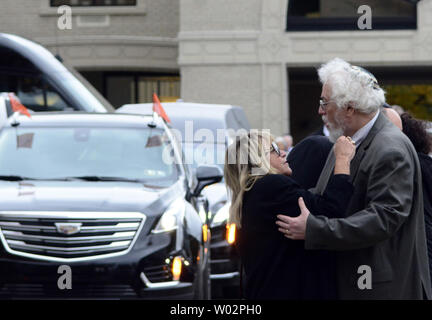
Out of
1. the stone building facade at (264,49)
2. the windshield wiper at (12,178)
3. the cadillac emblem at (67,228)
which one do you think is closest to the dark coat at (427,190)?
the cadillac emblem at (67,228)

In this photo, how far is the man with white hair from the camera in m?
3.84

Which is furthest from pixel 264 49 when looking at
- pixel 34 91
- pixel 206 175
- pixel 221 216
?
pixel 206 175

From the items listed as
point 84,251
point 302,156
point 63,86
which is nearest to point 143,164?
point 84,251

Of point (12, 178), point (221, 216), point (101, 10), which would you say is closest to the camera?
point (12, 178)

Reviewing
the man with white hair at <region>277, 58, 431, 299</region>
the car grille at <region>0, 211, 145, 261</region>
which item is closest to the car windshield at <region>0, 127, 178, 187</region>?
the car grille at <region>0, 211, 145, 261</region>

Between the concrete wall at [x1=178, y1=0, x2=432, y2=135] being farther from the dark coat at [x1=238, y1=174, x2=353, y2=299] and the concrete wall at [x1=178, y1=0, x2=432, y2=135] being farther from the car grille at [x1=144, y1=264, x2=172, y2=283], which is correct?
the dark coat at [x1=238, y1=174, x2=353, y2=299]

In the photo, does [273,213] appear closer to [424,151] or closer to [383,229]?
[383,229]

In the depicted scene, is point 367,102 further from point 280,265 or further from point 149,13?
point 149,13

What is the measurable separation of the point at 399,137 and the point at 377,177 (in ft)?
0.82

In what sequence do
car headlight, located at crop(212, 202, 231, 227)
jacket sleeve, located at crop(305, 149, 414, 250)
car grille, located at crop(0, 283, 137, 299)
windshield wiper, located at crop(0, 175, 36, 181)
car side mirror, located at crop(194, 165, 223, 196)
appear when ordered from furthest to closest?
car headlight, located at crop(212, 202, 231, 227) < car side mirror, located at crop(194, 165, 223, 196) < windshield wiper, located at crop(0, 175, 36, 181) < car grille, located at crop(0, 283, 137, 299) < jacket sleeve, located at crop(305, 149, 414, 250)

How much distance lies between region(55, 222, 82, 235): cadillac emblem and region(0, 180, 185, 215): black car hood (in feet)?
0.38

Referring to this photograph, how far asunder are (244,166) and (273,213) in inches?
11.1

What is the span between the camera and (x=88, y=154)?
720cm

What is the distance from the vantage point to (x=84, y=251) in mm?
6027
